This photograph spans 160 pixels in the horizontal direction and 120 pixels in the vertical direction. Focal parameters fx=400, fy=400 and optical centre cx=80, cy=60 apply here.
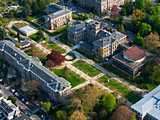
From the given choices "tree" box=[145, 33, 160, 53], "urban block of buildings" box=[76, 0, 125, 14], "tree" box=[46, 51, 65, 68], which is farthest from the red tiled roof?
"urban block of buildings" box=[76, 0, 125, 14]

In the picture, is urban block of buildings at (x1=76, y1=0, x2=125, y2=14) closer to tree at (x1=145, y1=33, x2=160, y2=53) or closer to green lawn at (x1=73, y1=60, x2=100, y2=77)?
tree at (x1=145, y1=33, x2=160, y2=53)

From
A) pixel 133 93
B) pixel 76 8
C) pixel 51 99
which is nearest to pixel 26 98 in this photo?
pixel 51 99

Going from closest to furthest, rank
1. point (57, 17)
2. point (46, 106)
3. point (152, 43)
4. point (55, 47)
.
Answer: point (46, 106), point (152, 43), point (55, 47), point (57, 17)

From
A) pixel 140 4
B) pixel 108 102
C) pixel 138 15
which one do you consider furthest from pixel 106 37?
pixel 108 102

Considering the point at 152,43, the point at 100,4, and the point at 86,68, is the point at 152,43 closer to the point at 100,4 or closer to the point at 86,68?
the point at 86,68

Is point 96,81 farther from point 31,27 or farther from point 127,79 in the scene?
point 31,27

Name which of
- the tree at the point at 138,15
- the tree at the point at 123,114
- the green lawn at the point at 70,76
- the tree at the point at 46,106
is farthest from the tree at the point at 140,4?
the tree at the point at 46,106

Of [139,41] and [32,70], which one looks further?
[139,41]

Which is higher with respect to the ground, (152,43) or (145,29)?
→ (145,29)
